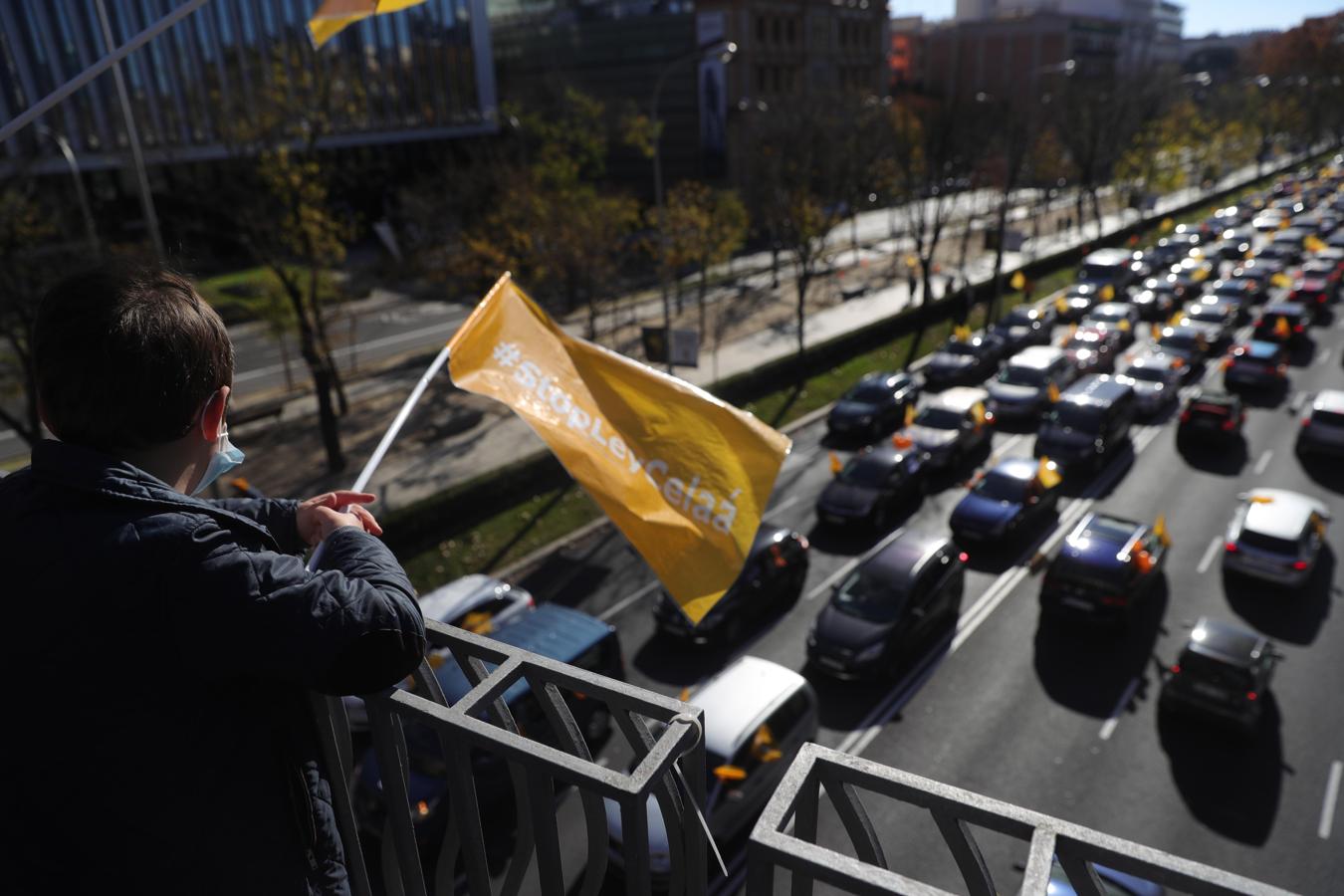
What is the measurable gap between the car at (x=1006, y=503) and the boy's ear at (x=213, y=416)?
17.0m

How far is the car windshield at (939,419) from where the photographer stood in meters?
21.9

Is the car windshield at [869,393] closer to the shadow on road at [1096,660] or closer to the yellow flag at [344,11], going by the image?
the shadow on road at [1096,660]

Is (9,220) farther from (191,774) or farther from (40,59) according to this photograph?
(40,59)

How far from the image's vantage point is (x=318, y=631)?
80.0 inches

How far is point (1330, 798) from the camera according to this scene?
437 inches

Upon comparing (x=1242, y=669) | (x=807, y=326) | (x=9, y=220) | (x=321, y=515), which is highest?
(x=321, y=515)

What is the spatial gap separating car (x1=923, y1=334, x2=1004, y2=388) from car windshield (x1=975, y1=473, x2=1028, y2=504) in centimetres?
966

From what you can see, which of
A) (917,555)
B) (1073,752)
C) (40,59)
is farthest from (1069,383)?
(40,59)

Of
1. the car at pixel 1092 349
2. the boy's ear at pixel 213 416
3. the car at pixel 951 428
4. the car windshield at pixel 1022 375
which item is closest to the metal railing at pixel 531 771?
the boy's ear at pixel 213 416

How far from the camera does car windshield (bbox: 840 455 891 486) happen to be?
1891cm

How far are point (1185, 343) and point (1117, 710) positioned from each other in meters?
19.3

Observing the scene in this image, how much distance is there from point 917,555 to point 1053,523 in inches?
243

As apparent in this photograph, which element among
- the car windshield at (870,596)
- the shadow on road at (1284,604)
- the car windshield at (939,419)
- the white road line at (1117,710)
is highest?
the car windshield at (870,596)

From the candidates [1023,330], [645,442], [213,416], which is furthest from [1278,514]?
[213,416]
